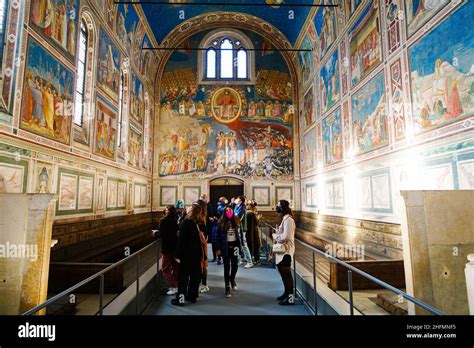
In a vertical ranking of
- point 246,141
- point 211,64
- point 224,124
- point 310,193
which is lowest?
point 310,193

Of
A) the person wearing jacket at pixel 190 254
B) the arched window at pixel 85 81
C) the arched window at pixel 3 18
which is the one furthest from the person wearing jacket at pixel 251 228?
the arched window at pixel 3 18

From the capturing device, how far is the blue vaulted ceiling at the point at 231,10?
15.1 metres

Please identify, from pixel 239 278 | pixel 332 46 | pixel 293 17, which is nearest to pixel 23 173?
pixel 239 278

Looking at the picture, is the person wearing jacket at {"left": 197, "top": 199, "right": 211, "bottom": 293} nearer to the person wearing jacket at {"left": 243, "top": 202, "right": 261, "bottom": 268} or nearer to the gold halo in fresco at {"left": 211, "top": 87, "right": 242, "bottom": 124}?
the person wearing jacket at {"left": 243, "top": 202, "right": 261, "bottom": 268}

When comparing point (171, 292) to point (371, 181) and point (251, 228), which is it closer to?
point (251, 228)

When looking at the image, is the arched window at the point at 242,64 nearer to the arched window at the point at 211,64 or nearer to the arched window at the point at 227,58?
the arched window at the point at 227,58

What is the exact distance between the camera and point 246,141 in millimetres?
17922

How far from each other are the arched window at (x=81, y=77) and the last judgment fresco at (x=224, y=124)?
8.34 m

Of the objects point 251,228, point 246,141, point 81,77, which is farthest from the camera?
point 246,141

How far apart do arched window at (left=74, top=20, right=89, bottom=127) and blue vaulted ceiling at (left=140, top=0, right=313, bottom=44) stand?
19.8ft

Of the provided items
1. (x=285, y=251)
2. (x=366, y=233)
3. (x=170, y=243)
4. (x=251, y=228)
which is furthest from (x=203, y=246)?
(x=366, y=233)

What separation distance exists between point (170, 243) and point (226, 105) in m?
14.0

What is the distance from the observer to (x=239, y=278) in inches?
259

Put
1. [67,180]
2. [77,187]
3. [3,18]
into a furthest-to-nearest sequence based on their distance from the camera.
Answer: [77,187]
[67,180]
[3,18]
